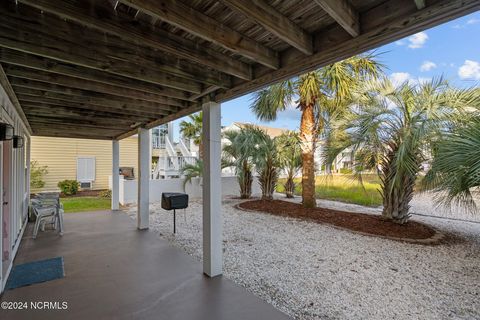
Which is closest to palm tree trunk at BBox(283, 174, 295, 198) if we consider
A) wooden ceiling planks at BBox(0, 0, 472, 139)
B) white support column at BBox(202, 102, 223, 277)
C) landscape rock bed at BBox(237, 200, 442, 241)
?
landscape rock bed at BBox(237, 200, 442, 241)

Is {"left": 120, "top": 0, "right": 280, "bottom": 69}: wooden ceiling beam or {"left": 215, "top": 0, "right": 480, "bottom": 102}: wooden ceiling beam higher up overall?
{"left": 120, "top": 0, "right": 280, "bottom": 69}: wooden ceiling beam

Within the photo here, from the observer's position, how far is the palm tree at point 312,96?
21.5 ft

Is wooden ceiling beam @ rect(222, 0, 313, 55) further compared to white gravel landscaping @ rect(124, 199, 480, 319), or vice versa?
white gravel landscaping @ rect(124, 199, 480, 319)

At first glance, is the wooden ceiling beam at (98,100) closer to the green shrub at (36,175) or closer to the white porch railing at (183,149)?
the green shrub at (36,175)

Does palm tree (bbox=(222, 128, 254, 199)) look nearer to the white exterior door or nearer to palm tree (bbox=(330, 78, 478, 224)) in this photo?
palm tree (bbox=(330, 78, 478, 224))

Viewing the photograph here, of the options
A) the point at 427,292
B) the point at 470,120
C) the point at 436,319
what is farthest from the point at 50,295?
the point at 470,120

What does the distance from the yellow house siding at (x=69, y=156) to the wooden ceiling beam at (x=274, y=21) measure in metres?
13.7

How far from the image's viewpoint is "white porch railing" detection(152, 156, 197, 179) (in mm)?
13859

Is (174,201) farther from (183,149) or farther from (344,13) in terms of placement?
(183,149)

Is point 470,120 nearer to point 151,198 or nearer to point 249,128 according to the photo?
point 249,128

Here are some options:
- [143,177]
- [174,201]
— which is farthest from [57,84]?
[143,177]

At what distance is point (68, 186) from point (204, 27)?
12.8 metres

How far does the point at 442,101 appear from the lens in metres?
5.00

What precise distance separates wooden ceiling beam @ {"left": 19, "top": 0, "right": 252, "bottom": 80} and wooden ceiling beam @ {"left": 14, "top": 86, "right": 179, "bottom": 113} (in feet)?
6.95
